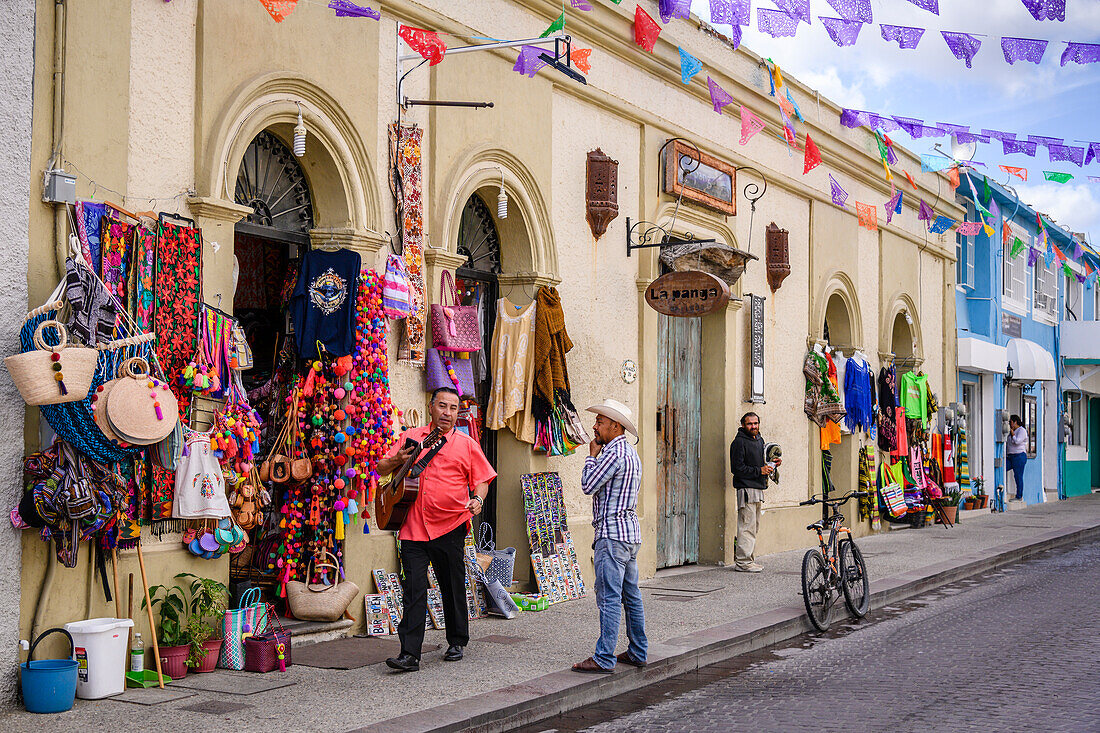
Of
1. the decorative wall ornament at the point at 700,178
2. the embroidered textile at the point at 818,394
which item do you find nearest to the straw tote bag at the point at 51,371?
the decorative wall ornament at the point at 700,178

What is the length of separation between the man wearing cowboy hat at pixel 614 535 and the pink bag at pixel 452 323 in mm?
2093

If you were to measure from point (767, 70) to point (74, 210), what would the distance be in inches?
438

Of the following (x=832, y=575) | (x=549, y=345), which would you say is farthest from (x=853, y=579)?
(x=549, y=345)

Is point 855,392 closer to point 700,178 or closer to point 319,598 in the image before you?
point 700,178

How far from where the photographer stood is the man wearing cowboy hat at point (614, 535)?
25.0 ft

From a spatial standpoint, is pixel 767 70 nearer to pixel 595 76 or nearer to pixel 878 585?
pixel 595 76

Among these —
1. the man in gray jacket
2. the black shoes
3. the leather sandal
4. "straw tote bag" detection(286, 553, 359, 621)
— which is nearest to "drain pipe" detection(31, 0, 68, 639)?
"straw tote bag" detection(286, 553, 359, 621)

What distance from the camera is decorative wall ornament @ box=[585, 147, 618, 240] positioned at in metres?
11.6

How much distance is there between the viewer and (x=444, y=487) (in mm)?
7766

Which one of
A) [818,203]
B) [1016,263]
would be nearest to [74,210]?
[818,203]

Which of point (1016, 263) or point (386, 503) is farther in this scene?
point (1016, 263)

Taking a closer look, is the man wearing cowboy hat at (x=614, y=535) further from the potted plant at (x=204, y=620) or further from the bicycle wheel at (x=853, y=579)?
the bicycle wheel at (x=853, y=579)

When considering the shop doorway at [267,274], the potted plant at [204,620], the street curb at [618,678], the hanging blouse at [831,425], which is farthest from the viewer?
the hanging blouse at [831,425]

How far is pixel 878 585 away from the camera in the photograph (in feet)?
40.2
